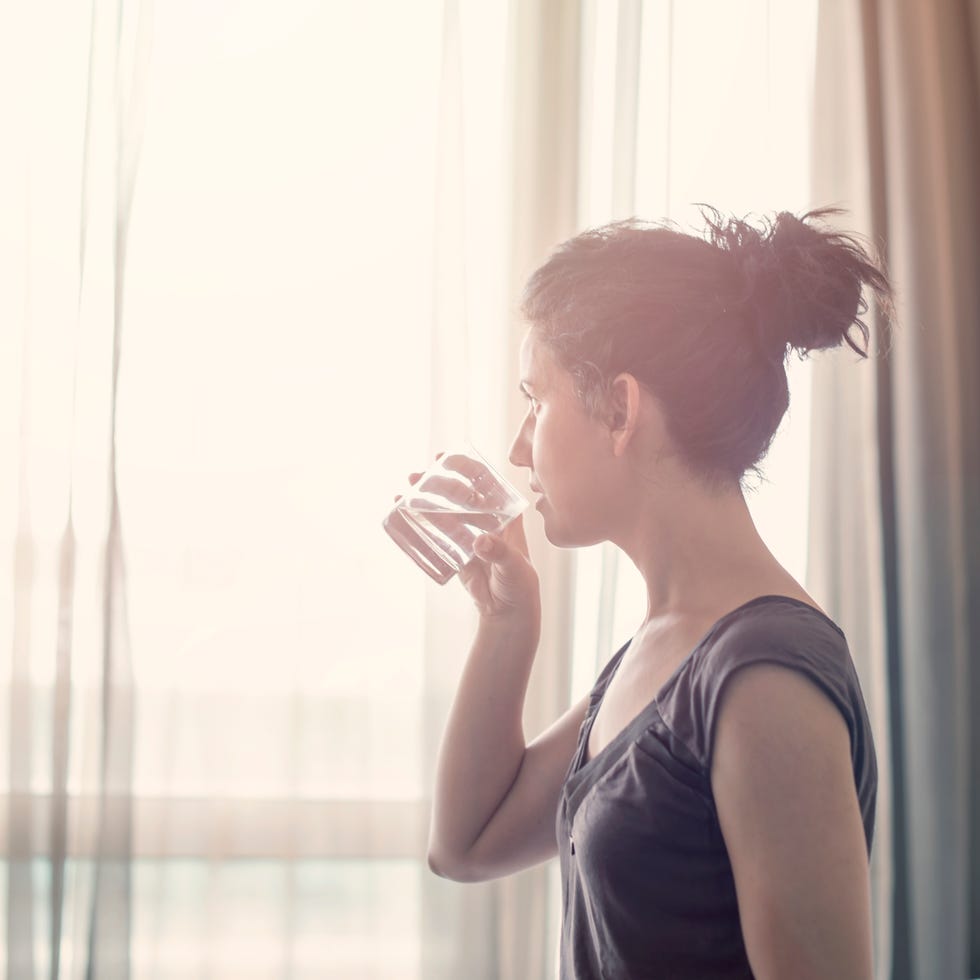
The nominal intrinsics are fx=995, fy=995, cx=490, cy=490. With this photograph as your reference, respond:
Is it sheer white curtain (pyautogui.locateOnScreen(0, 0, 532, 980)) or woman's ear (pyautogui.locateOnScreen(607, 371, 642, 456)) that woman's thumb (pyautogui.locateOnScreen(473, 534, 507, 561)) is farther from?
sheer white curtain (pyautogui.locateOnScreen(0, 0, 532, 980))

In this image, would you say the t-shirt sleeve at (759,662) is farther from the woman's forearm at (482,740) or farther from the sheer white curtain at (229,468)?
the sheer white curtain at (229,468)

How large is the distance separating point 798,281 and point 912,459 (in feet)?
3.39

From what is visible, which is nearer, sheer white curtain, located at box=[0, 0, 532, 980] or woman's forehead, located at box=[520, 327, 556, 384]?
woman's forehead, located at box=[520, 327, 556, 384]

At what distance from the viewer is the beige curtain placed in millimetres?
1784

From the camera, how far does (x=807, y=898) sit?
690 mm

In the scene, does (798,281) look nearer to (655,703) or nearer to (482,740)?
(655,703)

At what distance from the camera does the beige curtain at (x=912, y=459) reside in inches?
70.2

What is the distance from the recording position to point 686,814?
0.78m

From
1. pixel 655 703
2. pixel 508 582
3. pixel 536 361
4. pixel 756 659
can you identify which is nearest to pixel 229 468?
pixel 508 582

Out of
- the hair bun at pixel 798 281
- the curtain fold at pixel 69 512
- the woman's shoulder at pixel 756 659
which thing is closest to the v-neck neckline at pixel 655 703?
the woman's shoulder at pixel 756 659

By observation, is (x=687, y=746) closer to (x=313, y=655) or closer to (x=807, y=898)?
(x=807, y=898)

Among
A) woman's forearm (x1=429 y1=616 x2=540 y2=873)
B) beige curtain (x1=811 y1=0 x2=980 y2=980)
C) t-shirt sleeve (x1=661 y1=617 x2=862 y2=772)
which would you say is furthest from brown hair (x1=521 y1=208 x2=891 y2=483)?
beige curtain (x1=811 y1=0 x2=980 y2=980)

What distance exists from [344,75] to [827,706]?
1.48 m

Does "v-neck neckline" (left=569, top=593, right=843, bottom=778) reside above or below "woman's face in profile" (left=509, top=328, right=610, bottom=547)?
below
